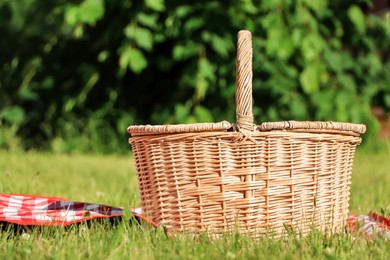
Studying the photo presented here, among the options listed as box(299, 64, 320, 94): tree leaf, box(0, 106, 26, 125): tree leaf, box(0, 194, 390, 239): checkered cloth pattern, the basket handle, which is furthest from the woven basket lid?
box(0, 106, 26, 125): tree leaf

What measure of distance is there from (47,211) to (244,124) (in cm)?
89

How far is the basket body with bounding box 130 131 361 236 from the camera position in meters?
2.31

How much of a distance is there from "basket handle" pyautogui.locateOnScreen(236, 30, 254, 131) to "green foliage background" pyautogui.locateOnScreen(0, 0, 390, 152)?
234 cm

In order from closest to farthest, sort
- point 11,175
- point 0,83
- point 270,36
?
1. point 11,175
2. point 270,36
3. point 0,83

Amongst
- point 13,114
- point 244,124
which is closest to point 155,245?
point 244,124

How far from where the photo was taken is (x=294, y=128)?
2.32m

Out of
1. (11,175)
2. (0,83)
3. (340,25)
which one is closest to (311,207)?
(11,175)

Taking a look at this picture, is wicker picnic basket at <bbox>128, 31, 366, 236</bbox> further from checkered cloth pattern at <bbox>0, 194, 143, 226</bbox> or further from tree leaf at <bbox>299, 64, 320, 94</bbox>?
tree leaf at <bbox>299, 64, 320, 94</bbox>

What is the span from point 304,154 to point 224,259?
0.59m

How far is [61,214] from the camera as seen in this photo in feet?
8.52

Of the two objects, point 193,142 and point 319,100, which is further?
point 319,100

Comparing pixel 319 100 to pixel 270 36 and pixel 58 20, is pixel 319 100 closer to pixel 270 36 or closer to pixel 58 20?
pixel 270 36

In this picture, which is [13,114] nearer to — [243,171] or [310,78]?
[310,78]

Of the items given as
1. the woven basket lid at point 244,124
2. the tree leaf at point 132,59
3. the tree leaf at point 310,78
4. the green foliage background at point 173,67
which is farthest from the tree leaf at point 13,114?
the woven basket lid at point 244,124
